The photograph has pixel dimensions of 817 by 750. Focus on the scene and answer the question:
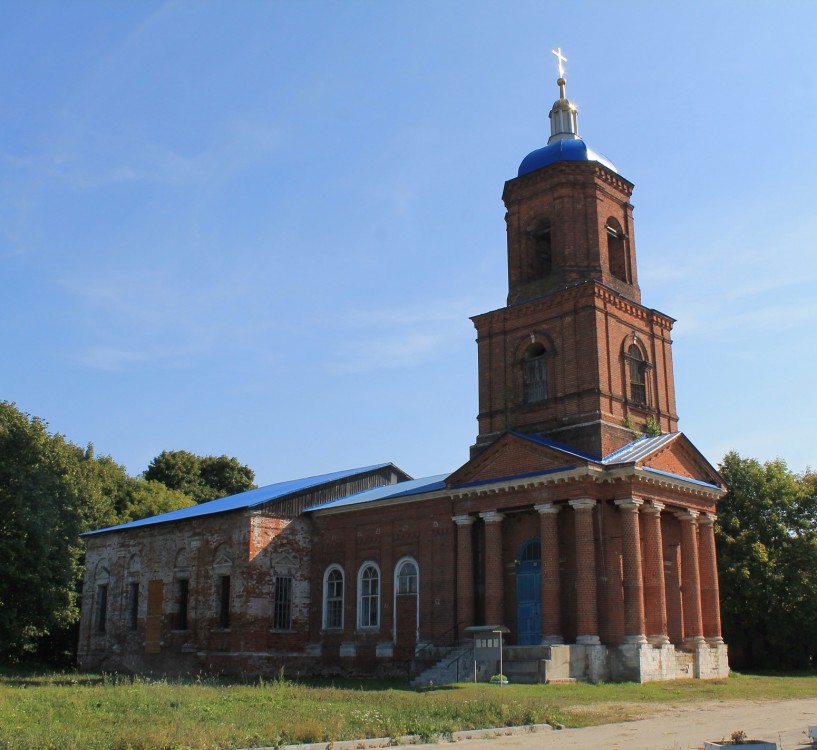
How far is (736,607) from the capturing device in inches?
1369


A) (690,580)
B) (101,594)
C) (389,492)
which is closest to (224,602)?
(389,492)

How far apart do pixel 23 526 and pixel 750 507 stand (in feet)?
98.7

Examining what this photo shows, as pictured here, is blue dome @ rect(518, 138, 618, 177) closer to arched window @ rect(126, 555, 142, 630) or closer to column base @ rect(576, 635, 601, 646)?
column base @ rect(576, 635, 601, 646)

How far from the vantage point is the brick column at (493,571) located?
89.5ft

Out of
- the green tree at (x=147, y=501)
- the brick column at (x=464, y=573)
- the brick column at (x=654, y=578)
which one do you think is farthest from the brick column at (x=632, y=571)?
the green tree at (x=147, y=501)

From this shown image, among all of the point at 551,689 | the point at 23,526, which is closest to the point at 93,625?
the point at 23,526

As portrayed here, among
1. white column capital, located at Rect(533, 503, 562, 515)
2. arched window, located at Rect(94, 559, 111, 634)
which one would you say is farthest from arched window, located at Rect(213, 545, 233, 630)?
white column capital, located at Rect(533, 503, 562, 515)

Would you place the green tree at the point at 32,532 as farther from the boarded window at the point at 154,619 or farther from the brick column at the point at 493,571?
the brick column at the point at 493,571

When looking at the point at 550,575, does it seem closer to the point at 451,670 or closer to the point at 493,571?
the point at 493,571

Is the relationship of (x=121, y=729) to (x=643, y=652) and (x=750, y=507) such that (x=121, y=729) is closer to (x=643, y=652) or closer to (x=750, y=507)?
(x=643, y=652)

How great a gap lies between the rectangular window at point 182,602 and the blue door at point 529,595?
49.1 ft

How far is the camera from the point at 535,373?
101 ft

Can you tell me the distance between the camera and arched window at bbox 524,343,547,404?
3030 centimetres

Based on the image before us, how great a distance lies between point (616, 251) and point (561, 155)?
409cm
